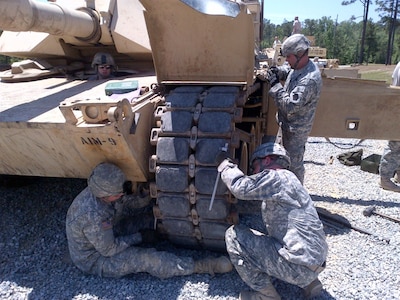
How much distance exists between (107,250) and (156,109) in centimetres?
120

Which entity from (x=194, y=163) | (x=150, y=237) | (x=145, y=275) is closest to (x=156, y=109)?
(x=194, y=163)

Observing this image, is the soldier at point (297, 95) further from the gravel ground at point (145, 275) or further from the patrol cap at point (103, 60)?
the patrol cap at point (103, 60)

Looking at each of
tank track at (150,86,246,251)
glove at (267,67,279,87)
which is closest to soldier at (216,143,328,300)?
tank track at (150,86,246,251)

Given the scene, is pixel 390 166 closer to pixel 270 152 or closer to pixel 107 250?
pixel 270 152

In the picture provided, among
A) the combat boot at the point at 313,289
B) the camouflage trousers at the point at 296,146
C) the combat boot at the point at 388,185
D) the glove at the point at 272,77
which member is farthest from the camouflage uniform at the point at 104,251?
the combat boot at the point at 388,185

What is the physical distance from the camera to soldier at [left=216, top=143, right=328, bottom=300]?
2.78m

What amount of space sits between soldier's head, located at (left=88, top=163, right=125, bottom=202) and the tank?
9 cm

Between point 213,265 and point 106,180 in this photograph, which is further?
point 213,265

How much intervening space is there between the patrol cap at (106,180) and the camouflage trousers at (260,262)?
0.92m

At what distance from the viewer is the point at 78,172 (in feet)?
11.6

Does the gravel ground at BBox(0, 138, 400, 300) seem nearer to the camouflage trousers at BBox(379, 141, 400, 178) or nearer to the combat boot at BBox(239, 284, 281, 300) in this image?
the combat boot at BBox(239, 284, 281, 300)

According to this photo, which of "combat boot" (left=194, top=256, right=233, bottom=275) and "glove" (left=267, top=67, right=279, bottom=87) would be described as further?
"glove" (left=267, top=67, right=279, bottom=87)

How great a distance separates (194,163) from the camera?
10.0 ft

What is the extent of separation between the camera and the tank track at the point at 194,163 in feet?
10.0
